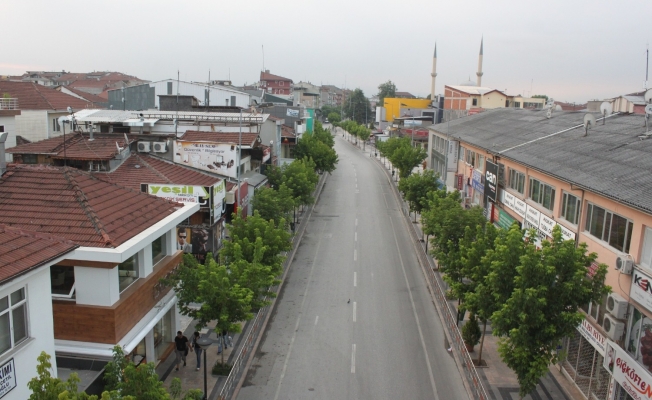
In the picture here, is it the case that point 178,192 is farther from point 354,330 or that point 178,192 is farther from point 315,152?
point 315,152

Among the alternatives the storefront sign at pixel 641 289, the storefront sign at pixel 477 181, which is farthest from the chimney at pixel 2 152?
the storefront sign at pixel 477 181

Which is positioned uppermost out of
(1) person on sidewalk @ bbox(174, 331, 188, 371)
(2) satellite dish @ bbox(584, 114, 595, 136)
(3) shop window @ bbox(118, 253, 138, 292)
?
(2) satellite dish @ bbox(584, 114, 595, 136)

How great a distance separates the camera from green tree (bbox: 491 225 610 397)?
523 inches

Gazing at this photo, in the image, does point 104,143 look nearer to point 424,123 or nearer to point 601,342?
point 601,342

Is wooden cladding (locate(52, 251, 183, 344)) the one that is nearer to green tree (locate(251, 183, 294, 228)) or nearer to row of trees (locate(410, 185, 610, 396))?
row of trees (locate(410, 185, 610, 396))

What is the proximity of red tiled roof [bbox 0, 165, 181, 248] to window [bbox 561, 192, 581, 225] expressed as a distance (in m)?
13.5

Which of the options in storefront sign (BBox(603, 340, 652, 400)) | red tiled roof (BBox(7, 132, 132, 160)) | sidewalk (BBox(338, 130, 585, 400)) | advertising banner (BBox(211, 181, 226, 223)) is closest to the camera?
storefront sign (BBox(603, 340, 652, 400))

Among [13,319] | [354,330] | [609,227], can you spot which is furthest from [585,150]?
[13,319]

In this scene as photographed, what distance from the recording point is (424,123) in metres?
82.1

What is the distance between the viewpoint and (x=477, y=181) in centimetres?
3312

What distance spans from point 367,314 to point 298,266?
750cm

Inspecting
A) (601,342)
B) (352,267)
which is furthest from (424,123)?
(601,342)

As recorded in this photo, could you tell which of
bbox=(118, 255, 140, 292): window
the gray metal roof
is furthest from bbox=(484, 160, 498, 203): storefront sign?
bbox=(118, 255, 140, 292): window

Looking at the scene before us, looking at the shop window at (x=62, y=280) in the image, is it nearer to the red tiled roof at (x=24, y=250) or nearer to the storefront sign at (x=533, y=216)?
the red tiled roof at (x=24, y=250)
